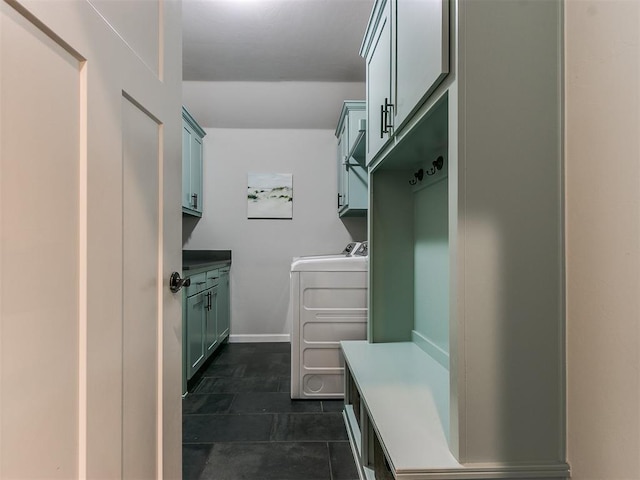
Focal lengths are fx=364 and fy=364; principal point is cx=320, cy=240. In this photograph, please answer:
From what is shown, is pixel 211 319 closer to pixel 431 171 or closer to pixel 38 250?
pixel 431 171

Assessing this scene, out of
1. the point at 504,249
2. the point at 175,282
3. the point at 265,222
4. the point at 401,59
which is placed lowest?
the point at 175,282

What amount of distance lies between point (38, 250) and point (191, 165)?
121 inches

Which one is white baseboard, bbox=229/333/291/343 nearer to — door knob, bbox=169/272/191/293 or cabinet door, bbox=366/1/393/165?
cabinet door, bbox=366/1/393/165

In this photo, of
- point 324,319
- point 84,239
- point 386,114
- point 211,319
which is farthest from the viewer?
point 211,319

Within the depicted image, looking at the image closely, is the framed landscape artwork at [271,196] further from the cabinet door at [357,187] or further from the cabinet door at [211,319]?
the cabinet door at [211,319]

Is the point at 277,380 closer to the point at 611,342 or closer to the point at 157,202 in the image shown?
the point at 157,202

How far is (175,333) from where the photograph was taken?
1.12 m

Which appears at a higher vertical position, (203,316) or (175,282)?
(175,282)

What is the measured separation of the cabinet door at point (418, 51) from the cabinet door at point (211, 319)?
7.23 ft

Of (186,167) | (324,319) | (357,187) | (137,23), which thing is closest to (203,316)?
(324,319)

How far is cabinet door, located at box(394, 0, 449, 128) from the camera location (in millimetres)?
902

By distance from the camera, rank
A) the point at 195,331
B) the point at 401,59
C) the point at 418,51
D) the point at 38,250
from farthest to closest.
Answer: the point at 195,331 → the point at 401,59 → the point at 418,51 → the point at 38,250

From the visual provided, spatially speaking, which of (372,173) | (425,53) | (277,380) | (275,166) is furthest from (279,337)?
(425,53)

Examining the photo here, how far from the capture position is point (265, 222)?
389 cm
